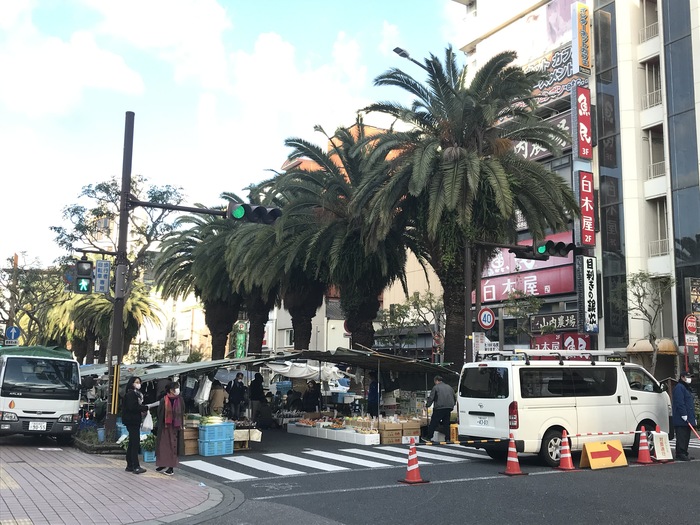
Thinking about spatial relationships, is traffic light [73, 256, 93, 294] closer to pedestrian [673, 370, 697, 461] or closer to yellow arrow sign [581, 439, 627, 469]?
yellow arrow sign [581, 439, 627, 469]

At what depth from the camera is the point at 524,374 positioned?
13812 millimetres

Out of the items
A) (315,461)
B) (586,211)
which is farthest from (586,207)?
(315,461)

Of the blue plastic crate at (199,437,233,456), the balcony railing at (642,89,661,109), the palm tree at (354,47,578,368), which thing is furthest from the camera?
the balcony railing at (642,89,661,109)

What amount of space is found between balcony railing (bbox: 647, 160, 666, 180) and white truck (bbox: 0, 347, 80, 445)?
28794 mm

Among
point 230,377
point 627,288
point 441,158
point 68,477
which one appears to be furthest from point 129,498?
point 627,288

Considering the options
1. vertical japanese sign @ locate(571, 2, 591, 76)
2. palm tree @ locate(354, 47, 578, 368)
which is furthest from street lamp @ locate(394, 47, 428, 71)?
vertical japanese sign @ locate(571, 2, 591, 76)

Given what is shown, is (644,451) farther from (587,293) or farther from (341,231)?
(587,293)

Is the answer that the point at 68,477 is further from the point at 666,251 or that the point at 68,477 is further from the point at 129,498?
the point at 666,251

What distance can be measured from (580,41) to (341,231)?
64.8ft

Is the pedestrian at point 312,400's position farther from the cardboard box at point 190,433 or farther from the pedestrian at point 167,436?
the pedestrian at point 167,436

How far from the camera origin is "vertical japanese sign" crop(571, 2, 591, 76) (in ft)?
119

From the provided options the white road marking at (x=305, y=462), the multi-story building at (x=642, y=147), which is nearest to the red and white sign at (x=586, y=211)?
the multi-story building at (x=642, y=147)

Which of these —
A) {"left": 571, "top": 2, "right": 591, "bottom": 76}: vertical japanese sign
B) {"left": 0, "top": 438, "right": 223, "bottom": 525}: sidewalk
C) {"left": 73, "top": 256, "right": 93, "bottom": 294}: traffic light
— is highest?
{"left": 571, "top": 2, "right": 591, "bottom": 76}: vertical japanese sign

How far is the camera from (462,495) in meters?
10.5
